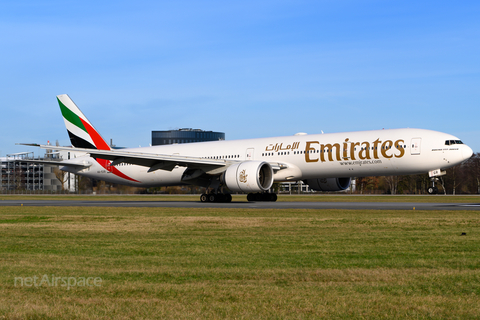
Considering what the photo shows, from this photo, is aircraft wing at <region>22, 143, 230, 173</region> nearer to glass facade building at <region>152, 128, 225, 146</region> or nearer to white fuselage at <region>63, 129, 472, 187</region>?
white fuselage at <region>63, 129, 472, 187</region>

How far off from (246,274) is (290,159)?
2632 cm

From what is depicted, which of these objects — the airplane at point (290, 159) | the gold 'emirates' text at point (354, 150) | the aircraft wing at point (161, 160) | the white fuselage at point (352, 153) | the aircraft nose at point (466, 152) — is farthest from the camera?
the aircraft wing at point (161, 160)

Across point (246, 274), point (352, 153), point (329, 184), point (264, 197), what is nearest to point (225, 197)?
point (264, 197)

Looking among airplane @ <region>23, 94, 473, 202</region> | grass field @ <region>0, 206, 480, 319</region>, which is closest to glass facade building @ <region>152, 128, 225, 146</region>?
airplane @ <region>23, 94, 473, 202</region>

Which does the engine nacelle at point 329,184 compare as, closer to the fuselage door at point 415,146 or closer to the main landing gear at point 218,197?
the main landing gear at point 218,197

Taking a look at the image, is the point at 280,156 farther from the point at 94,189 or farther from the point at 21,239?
the point at 94,189

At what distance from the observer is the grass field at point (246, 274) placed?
5422mm

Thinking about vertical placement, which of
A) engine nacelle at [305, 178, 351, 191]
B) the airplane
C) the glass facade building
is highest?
the glass facade building

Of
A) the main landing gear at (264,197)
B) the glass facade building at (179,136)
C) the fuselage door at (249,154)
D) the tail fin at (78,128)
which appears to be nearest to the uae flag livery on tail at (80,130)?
the tail fin at (78,128)

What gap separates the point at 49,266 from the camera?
8023 mm

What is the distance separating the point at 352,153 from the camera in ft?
101

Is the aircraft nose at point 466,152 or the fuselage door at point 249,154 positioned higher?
the fuselage door at point 249,154

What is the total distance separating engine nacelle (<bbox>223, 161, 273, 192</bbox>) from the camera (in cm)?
3031

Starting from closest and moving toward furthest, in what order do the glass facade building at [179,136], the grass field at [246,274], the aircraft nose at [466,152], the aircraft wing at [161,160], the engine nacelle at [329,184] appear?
the grass field at [246,274]
the aircraft nose at [466,152]
the aircraft wing at [161,160]
the engine nacelle at [329,184]
the glass facade building at [179,136]
